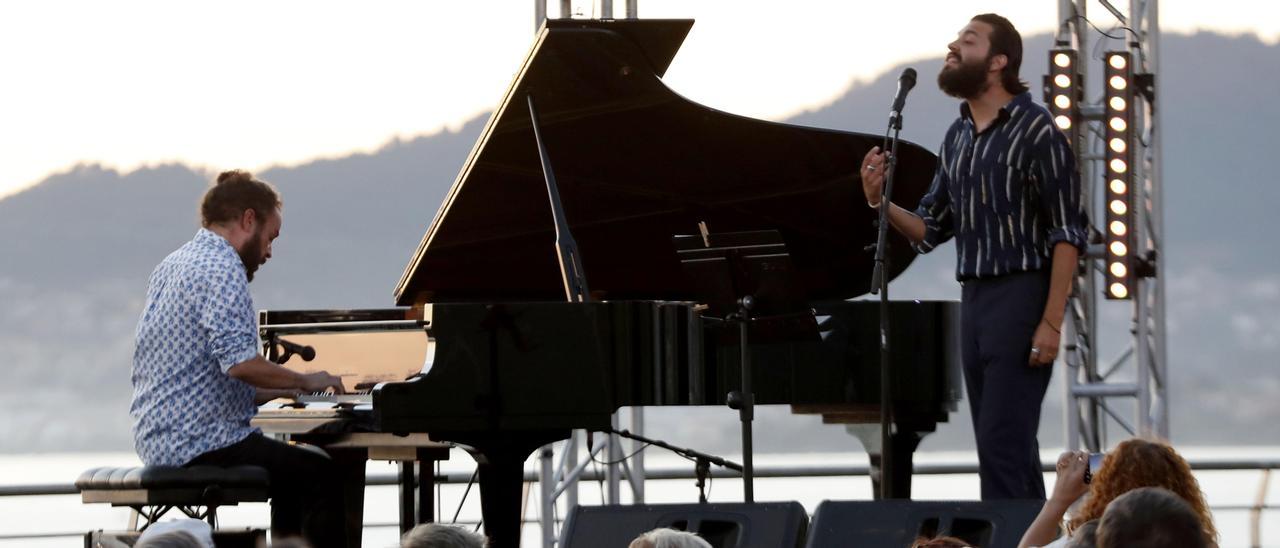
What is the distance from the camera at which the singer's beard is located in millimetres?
4336

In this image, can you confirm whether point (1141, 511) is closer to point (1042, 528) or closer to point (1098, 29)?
point (1042, 528)

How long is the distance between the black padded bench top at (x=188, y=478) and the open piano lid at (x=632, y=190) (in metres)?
1.21

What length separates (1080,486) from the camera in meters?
3.11

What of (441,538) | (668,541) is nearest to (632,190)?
(668,541)

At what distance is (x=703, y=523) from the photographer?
395 cm

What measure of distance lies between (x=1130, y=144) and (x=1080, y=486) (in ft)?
9.26

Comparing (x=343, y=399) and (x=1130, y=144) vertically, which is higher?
(x=1130, y=144)

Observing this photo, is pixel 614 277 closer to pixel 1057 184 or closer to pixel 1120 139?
pixel 1120 139

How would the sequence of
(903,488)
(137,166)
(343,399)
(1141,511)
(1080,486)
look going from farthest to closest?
1. (137,166)
2. (903,488)
3. (343,399)
4. (1080,486)
5. (1141,511)

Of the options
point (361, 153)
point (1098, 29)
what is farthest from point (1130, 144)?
point (361, 153)

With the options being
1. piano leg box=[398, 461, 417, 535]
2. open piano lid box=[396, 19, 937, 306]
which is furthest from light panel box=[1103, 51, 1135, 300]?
piano leg box=[398, 461, 417, 535]

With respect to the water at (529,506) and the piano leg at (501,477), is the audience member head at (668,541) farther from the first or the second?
the water at (529,506)

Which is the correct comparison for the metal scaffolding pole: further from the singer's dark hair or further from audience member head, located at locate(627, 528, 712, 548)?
audience member head, located at locate(627, 528, 712, 548)

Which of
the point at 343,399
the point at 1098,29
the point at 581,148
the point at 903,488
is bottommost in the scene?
the point at 903,488
